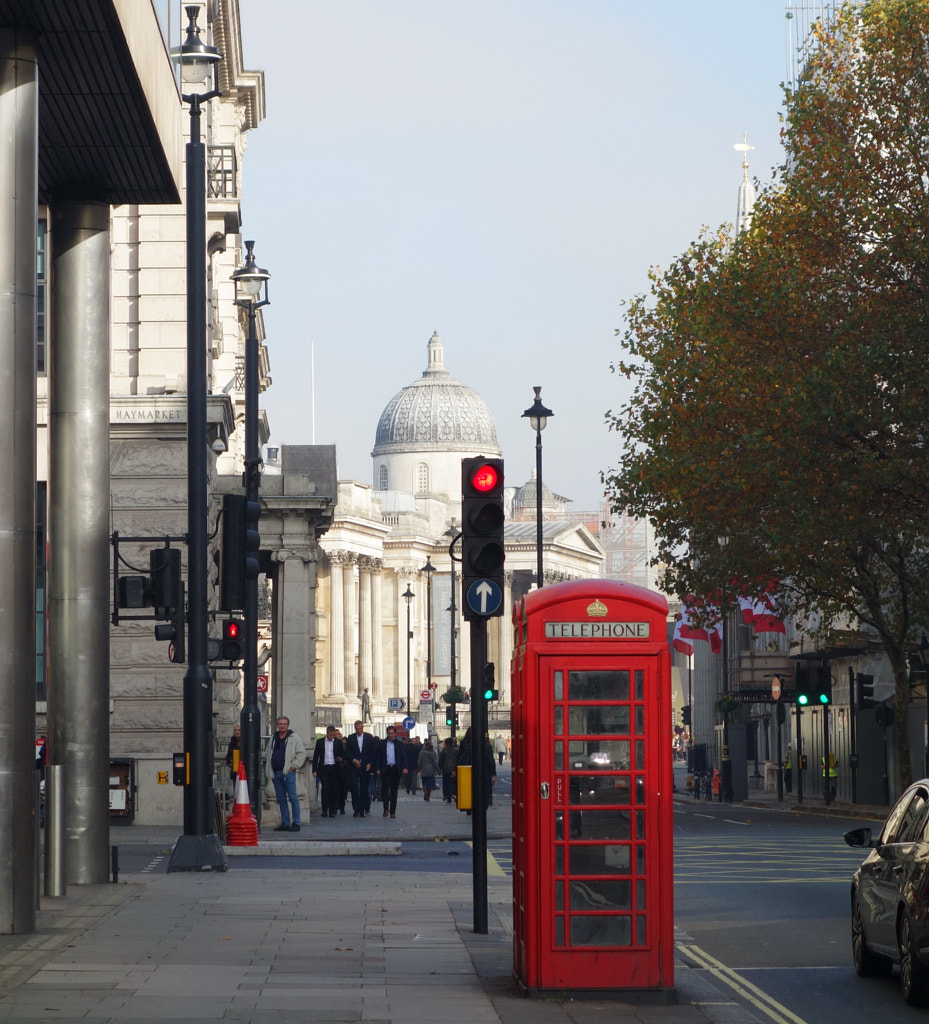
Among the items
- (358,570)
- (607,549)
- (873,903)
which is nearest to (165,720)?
(873,903)

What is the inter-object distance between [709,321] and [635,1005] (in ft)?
83.4

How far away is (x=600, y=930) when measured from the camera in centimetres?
1092

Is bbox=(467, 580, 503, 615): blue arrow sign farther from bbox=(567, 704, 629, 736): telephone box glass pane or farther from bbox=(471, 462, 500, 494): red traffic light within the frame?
bbox=(567, 704, 629, 736): telephone box glass pane

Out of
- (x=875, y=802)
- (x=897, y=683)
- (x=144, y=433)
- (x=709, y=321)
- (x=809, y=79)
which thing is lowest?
(x=875, y=802)

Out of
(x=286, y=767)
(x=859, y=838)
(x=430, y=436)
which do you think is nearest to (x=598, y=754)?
(x=859, y=838)

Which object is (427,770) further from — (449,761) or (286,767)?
(286,767)

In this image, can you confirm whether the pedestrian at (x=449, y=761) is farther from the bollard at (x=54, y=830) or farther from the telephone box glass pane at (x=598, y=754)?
the telephone box glass pane at (x=598, y=754)

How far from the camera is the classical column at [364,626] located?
132250 mm

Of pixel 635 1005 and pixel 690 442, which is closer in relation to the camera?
pixel 635 1005

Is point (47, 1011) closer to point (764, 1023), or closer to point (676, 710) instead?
point (764, 1023)

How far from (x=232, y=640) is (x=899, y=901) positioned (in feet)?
43.7

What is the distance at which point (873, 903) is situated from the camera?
12148 millimetres

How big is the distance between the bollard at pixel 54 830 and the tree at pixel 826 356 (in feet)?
58.4

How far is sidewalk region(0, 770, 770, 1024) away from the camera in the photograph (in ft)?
33.6
